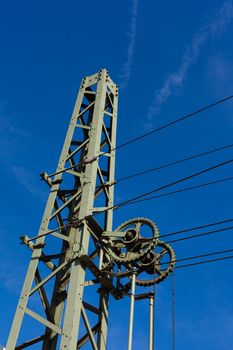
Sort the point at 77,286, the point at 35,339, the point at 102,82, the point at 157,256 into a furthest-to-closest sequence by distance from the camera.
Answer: the point at 102,82, the point at 157,256, the point at 35,339, the point at 77,286

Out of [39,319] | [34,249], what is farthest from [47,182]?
[39,319]

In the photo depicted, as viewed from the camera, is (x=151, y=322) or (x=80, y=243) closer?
(x=151, y=322)

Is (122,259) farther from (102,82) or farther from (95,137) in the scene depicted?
(102,82)

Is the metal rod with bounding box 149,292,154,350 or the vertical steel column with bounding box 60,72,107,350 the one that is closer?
the vertical steel column with bounding box 60,72,107,350

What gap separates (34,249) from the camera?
10641 mm

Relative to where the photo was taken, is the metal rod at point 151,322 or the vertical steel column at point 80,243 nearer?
the vertical steel column at point 80,243

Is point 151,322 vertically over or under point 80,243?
under

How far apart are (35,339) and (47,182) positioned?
3.67 meters

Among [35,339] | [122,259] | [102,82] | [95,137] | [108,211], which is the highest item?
[102,82]

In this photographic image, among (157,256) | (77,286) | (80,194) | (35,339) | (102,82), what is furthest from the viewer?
(102,82)

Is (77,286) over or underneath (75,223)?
underneath

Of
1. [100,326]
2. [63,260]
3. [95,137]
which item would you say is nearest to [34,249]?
[63,260]

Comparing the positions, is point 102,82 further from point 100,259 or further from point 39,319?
point 39,319

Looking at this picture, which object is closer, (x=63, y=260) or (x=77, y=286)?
(x=77, y=286)
